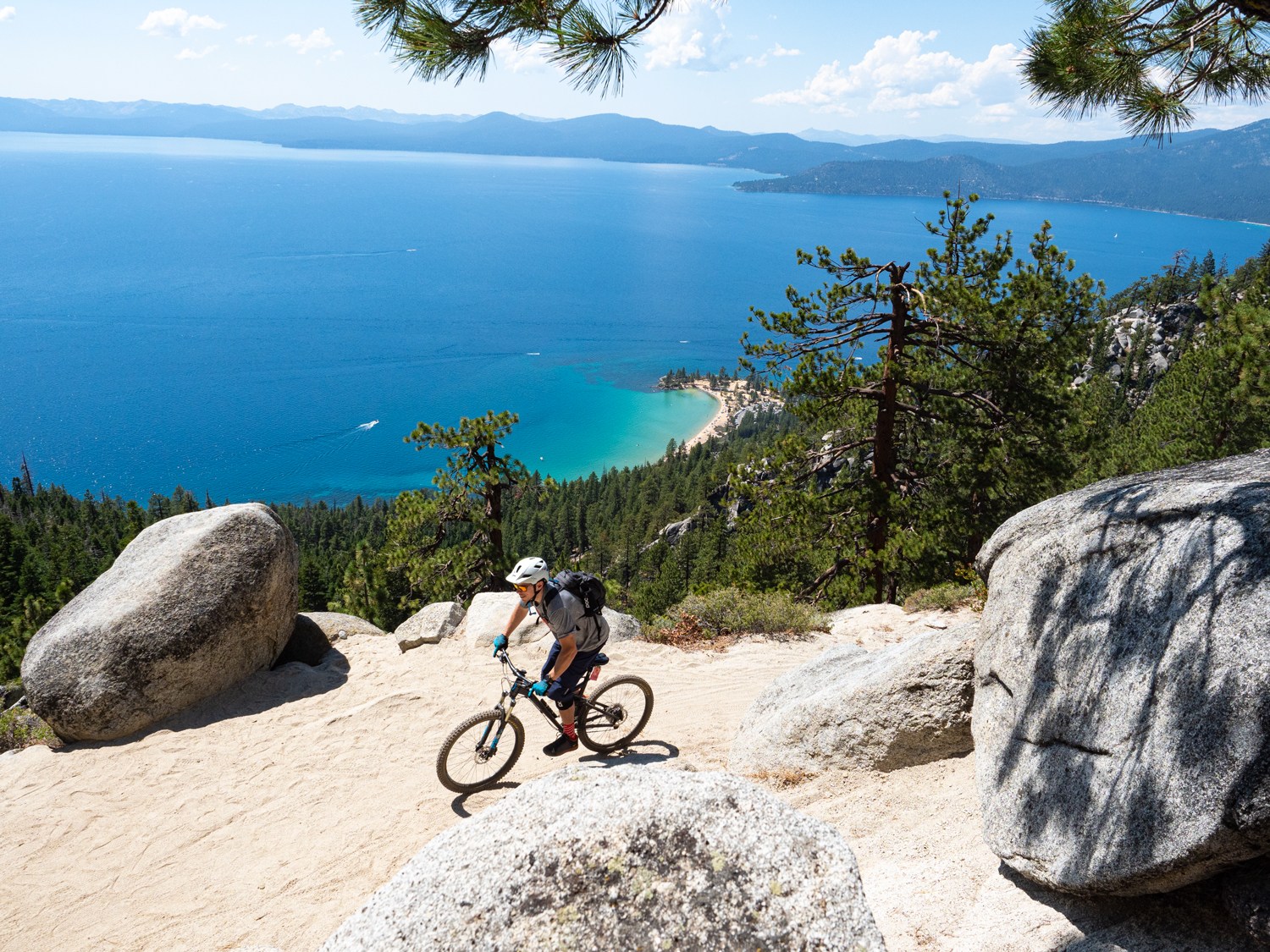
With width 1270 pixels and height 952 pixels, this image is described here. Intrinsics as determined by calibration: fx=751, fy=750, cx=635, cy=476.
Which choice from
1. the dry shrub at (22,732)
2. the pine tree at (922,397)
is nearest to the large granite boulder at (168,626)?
the dry shrub at (22,732)

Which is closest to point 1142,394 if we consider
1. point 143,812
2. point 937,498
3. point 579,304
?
point 937,498

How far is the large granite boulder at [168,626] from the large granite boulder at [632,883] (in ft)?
31.8

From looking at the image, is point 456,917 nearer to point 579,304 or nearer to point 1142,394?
point 1142,394

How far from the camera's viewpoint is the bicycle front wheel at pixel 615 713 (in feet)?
27.6

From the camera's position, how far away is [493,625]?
1299 cm

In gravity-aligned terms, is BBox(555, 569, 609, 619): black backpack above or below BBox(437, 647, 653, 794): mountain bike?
above

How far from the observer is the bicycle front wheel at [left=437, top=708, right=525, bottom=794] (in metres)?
7.95

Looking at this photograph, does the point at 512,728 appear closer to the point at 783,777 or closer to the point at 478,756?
the point at 478,756

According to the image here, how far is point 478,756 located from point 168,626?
6.38 metres

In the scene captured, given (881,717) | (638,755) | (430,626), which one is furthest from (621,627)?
(881,717)

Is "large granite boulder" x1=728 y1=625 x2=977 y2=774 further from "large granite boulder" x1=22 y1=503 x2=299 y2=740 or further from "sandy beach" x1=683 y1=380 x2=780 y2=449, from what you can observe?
"sandy beach" x1=683 y1=380 x2=780 y2=449

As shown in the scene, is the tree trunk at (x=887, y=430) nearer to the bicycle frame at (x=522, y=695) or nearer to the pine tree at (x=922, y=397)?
the pine tree at (x=922, y=397)

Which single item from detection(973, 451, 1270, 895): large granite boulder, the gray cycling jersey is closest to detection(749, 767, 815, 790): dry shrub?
detection(973, 451, 1270, 895): large granite boulder

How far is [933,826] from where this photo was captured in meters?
6.08
